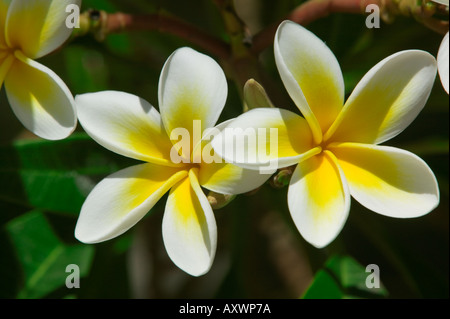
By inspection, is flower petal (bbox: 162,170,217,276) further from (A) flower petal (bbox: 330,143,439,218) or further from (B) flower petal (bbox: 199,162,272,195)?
(A) flower petal (bbox: 330,143,439,218)

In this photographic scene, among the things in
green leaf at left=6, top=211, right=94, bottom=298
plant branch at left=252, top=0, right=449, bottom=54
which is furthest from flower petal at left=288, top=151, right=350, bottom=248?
green leaf at left=6, top=211, right=94, bottom=298

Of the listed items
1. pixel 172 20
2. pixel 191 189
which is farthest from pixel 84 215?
pixel 172 20

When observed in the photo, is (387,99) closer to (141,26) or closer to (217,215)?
(141,26)

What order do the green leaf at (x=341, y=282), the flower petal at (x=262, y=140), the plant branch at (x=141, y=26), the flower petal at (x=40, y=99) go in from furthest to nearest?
the green leaf at (x=341, y=282), the plant branch at (x=141, y=26), the flower petal at (x=40, y=99), the flower petal at (x=262, y=140)

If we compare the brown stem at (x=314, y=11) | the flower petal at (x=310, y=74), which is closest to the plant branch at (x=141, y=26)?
the brown stem at (x=314, y=11)

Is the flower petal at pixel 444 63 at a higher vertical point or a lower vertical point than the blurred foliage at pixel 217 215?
higher

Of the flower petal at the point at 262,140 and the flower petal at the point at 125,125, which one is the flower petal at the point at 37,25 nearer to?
the flower petal at the point at 125,125

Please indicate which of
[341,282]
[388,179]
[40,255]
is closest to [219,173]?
[388,179]

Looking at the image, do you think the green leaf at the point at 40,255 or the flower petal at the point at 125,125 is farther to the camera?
the green leaf at the point at 40,255

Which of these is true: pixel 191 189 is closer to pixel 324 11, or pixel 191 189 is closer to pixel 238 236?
pixel 324 11
